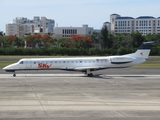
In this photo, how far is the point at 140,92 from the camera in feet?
95.7

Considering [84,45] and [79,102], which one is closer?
[79,102]

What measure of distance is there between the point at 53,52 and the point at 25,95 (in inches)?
3279

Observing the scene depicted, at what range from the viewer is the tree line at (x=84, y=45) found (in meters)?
110

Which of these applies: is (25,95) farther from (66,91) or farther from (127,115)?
(127,115)

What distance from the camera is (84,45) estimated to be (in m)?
146

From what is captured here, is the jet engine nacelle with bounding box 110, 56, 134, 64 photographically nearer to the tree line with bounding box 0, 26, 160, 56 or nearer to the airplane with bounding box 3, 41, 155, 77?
the airplane with bounding box 3, 41, 155, 77

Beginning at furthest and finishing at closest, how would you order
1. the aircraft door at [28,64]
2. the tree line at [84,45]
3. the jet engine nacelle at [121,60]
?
the tree line at [84,45] → the aircraft door at [28,64] → the jet engine nacelle at [121,60]

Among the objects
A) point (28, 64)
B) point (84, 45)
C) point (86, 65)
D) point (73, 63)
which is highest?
point (84, 45)

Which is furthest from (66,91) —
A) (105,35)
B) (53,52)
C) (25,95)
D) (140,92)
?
(105,35)

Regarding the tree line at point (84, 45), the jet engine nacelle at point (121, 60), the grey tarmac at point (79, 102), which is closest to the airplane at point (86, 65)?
the jet engine nacelle at point (121, 60)

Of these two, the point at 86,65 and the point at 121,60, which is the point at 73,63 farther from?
the point at 121,60

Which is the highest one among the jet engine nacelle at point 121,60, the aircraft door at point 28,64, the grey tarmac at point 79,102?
the jet engine nacelle at point 121,60

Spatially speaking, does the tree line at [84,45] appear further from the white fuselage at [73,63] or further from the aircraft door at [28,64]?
the aircraft door at [28,64]

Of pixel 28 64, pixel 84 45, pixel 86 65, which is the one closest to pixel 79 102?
pixel 86 65
